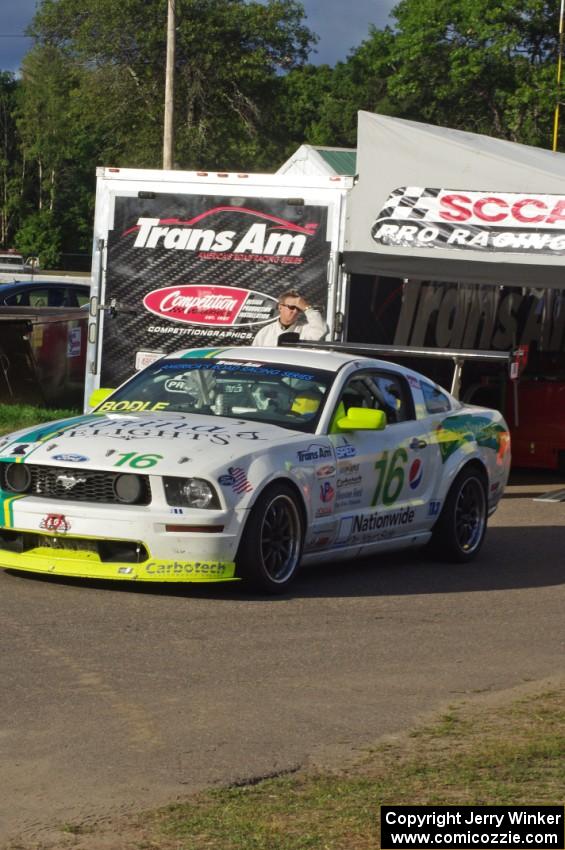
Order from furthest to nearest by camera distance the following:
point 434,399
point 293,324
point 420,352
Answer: point 293,324, point 420,352, point 434,399

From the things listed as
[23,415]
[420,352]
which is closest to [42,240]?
[23,415]

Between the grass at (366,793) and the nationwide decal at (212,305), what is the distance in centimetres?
882

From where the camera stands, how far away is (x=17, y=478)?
8.65 m

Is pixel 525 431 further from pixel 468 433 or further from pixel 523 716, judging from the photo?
pixel 523 716

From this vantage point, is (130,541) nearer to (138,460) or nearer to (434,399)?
(138,460)

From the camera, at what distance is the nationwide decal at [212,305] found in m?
14.6

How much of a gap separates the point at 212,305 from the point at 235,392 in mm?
5291

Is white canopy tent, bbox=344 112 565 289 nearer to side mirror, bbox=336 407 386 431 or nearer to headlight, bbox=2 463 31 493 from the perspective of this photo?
side mirror, bbox=336 407 386 431

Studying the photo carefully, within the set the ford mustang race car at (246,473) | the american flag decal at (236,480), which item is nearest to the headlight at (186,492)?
the ford mustang race car at (246,473)

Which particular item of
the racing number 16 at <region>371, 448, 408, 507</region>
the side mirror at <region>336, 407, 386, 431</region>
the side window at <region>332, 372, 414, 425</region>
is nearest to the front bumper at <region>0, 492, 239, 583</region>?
the side mirror at <region>336, 407, 386, 431</region>

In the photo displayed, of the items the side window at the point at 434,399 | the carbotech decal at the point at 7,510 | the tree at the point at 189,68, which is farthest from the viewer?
the tree at the point at 189,68

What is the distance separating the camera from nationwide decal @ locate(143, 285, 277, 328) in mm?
14633

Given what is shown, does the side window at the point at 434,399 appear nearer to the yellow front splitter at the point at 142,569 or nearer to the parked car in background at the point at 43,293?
the yellow front splitter at the point at 142,569

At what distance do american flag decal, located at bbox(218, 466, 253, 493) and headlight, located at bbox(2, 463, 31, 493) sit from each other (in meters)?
1.17
